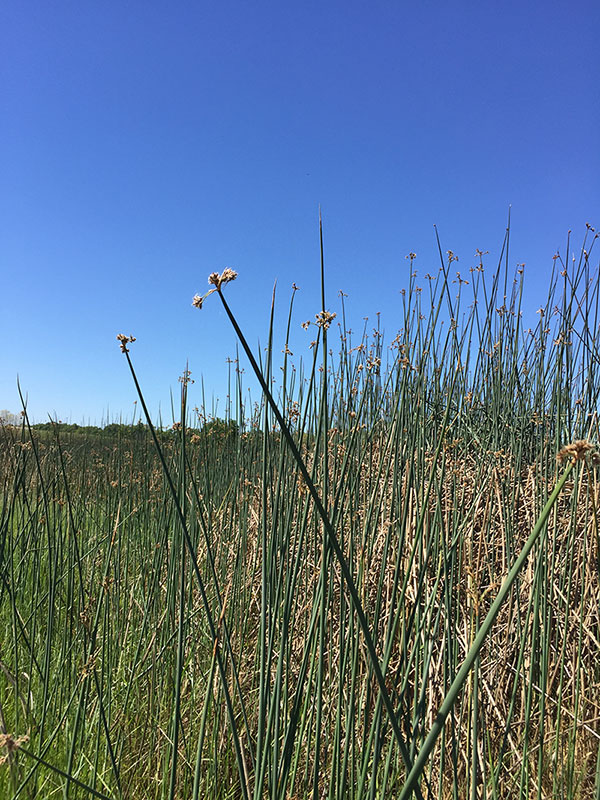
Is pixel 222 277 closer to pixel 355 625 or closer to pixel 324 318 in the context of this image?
pixel 324 318

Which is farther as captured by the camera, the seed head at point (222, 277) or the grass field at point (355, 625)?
the grass field at point (355, 625)

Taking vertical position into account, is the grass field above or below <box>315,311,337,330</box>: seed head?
below

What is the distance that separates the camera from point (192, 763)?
145 centimetres

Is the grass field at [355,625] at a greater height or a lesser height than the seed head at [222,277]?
lesser

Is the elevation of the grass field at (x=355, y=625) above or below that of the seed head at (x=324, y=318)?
below

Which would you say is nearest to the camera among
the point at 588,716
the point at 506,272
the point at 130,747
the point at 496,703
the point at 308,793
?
the point at 308,793

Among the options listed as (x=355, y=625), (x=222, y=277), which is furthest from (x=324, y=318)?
(x=355, y=625)

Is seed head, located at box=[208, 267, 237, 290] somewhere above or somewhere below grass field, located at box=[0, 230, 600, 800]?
above

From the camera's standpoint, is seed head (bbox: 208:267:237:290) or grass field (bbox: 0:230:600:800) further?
grass field (bbox: 0:230:600:800)

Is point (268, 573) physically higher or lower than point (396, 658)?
A: higher

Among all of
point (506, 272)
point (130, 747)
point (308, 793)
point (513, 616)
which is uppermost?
point (506, 272)

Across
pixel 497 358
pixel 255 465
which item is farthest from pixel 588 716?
pixel 255 465

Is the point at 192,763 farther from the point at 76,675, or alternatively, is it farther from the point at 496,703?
the point at 496,703

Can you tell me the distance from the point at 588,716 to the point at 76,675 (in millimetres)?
1342
